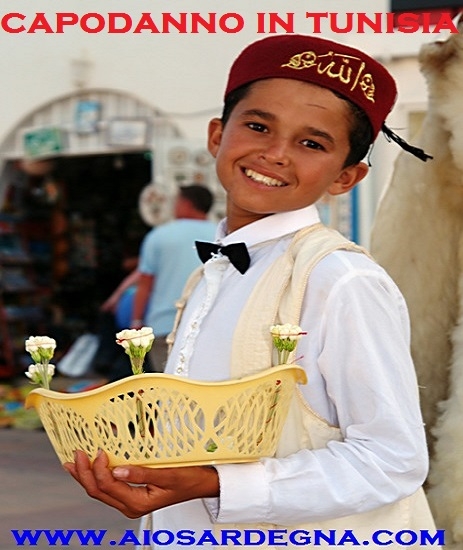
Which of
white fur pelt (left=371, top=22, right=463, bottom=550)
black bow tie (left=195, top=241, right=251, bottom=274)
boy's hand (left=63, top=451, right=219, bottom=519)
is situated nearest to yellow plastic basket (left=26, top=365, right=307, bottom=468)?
boy's hand (left=63, top=451, right=219, bottom=519)

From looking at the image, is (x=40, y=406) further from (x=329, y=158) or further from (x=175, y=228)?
(x=175, y=228)

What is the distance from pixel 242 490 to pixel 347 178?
53cm

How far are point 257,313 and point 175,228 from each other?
161 inches

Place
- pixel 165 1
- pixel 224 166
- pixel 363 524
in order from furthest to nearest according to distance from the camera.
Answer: pixel 165 1 → pixel 224 166 → pixel 363 524

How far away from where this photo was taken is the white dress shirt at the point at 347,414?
1.39 metres

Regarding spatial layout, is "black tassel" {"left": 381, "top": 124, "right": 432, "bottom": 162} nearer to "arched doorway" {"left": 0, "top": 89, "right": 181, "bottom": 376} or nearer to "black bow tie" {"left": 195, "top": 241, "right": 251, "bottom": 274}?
"black bow tie" {"left": 195, "top": 241, "right": 251, "bottom": 274}

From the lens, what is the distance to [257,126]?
1.57 m

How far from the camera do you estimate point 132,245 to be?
9.59m

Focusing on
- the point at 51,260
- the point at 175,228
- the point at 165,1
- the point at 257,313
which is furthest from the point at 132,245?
the point at 257,313

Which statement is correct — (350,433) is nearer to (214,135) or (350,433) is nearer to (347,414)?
(347,414)

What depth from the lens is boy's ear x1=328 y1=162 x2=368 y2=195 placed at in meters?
1.62

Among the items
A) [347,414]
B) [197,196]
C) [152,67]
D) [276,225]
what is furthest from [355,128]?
[152,67]

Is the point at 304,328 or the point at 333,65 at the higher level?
the point at 333,65

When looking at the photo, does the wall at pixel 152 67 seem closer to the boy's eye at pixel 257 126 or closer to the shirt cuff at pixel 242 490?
the boy's eye at pixel 257 126
